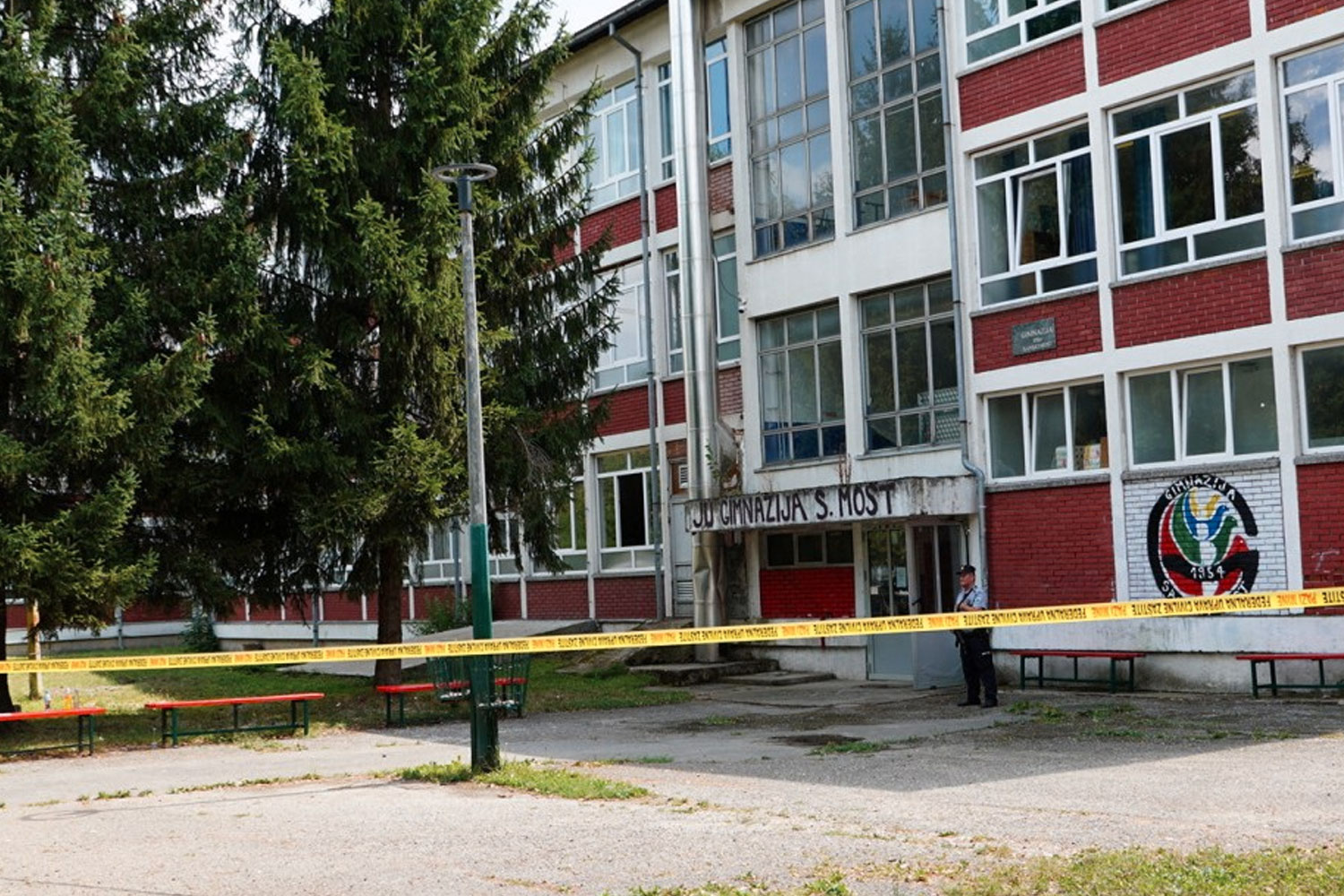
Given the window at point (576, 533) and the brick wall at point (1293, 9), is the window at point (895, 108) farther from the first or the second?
the window at point (576, 533)

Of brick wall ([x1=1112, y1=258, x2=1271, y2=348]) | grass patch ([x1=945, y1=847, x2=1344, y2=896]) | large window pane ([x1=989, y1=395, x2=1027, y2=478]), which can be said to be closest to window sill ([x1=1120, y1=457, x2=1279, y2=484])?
brick wall ([x1=1112, y1=258, x2=1271, y2=348])

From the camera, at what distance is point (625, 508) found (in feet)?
102

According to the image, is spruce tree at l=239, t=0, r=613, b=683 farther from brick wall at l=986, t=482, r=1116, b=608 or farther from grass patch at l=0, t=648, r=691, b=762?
brick wall at l=986, t=482, r=1116, b=608

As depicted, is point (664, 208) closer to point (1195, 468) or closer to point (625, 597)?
point (625, 597)

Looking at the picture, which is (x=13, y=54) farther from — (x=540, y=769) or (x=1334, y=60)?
(x=1334, y=60)

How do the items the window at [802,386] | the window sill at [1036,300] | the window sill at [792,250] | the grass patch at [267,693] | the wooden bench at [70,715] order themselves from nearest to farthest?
the wooden bench at [70,715], the grass patch at [267,693], the window sill at [1036,300], the window sill at [792,250], the window at [802,386]

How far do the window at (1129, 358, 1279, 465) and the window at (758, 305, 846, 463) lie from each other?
218 inches

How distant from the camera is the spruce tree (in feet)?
65.9

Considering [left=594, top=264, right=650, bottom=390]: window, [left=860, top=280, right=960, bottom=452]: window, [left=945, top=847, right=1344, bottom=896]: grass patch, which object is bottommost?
[left=945, top=847, right=1344, bottom=896]: grass patch

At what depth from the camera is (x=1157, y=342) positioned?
20.2 meters

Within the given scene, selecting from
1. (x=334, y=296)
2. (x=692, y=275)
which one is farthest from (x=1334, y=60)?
(x=334, y=296)

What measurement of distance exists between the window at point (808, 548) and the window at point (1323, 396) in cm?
800

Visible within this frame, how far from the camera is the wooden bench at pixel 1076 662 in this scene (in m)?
20.2

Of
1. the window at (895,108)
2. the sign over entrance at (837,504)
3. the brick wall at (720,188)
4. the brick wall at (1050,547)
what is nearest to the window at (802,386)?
the sign over entrance at (837,504)
